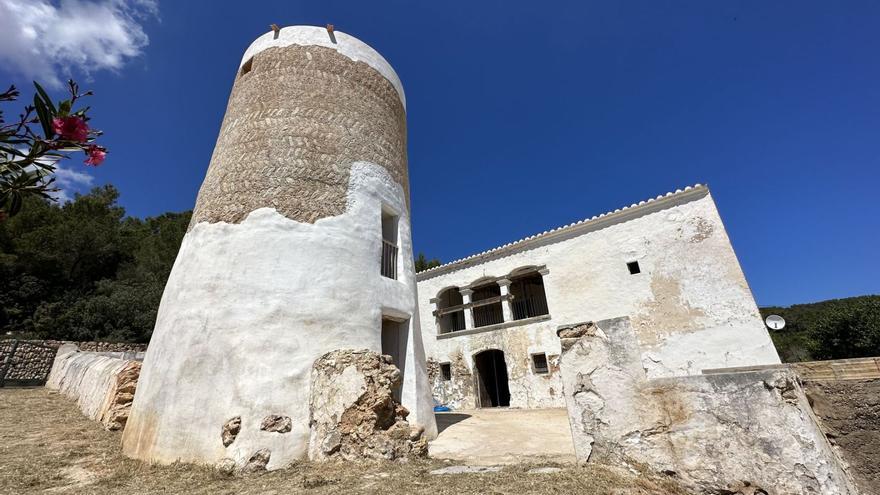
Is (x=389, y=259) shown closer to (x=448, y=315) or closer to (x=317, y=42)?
(x=317, y=42)

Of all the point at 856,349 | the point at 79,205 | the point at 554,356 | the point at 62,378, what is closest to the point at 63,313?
the point at 79,205

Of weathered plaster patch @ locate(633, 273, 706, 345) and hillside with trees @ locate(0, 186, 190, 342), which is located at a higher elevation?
hillside with trees @ locate(0, 186, 190, 342)

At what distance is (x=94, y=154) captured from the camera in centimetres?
224

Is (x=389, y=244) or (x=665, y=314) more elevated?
(x=389, y=244)

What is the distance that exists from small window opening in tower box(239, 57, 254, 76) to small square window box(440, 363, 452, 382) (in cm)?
1289

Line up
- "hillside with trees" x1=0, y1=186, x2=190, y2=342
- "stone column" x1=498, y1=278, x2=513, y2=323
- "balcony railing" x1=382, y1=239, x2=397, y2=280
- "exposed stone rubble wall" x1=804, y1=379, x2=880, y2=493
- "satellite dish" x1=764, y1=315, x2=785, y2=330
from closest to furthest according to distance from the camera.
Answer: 1. "exposed stone rubble wall" x1=804, y1=379, x2=880, y2=493
2. "balcony railing" x1=382, y1=239, x2=397, y2=280
3. "satellite dish" x1=764, y1=315, x2=785, y2=330
4. "stone column" x1=498, y1=278, x2=513, y2=323
5. "hillside with trees" x1=0, y1=186, x2=190, y2=342

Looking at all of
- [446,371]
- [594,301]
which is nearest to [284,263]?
[594,301]

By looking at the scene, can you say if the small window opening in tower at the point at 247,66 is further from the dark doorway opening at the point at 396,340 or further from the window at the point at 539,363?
the window at the point at 539,363

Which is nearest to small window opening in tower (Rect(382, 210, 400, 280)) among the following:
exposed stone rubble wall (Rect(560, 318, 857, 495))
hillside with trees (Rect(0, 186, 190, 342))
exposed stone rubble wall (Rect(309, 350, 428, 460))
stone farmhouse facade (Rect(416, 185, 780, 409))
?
exposed stone rubble wall (Rect(309, 350, 428, 460))

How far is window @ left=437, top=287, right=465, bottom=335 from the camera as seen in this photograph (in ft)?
57.0

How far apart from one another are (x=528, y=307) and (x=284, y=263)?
12.3 metres

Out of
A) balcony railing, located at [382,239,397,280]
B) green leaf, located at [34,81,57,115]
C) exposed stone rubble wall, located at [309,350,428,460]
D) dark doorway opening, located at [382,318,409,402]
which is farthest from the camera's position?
balcony railing, located at [382,239,397,280]

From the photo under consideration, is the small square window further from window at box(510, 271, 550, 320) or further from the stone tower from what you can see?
the stone tower

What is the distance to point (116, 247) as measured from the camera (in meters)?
27.7
